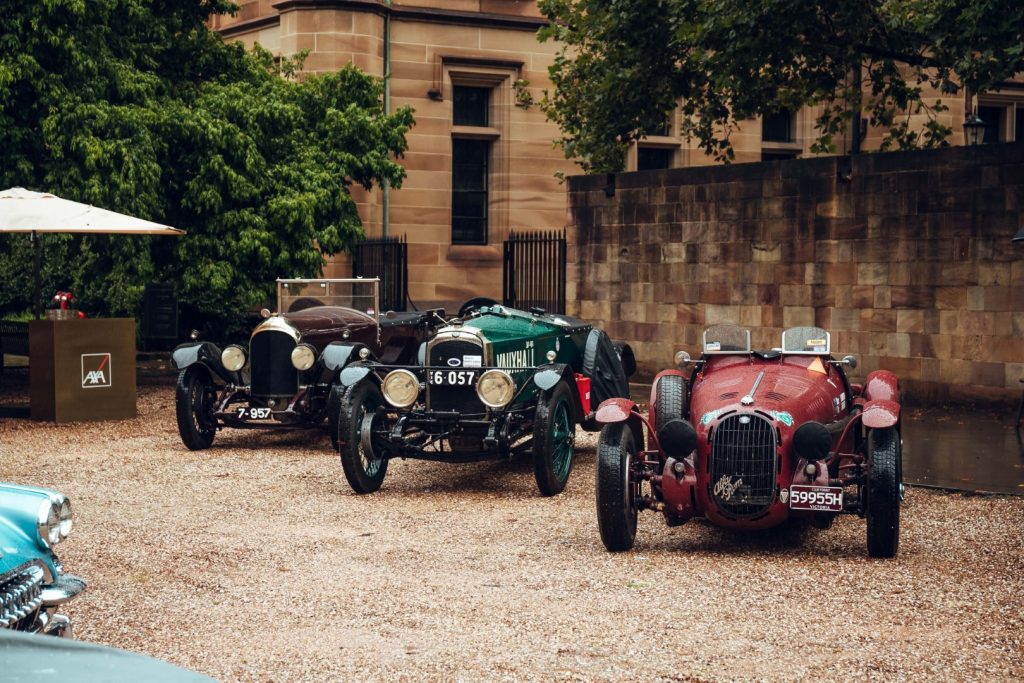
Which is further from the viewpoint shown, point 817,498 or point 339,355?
point 339,355

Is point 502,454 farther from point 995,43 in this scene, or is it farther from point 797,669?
point 995,43

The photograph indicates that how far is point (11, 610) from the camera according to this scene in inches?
172

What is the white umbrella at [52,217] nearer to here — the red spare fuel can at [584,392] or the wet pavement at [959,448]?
the wet pavement at [959,448]

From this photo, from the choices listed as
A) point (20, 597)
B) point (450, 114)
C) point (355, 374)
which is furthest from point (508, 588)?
point (450, 114)

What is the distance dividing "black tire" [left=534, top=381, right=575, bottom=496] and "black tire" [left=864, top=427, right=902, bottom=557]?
275 centimetres

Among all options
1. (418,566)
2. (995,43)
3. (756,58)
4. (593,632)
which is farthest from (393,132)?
(593,632)

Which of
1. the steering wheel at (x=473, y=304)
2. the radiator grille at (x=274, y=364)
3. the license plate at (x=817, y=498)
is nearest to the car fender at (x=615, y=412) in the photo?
the license plate at (x=817, y=498)

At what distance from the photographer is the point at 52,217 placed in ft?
47.1

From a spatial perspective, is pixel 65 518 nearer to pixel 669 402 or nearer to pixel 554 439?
pixel 669 402

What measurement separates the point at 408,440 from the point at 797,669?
16.9 ft

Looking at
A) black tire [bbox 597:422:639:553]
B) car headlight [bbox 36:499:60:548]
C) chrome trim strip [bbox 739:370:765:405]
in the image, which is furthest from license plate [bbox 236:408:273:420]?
car headlight [bbox 36:499:60:548]

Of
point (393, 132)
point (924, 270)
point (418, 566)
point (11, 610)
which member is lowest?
point (418, 566)

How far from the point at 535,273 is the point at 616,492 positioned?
529 inches

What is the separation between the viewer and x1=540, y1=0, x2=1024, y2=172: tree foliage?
13203mm
